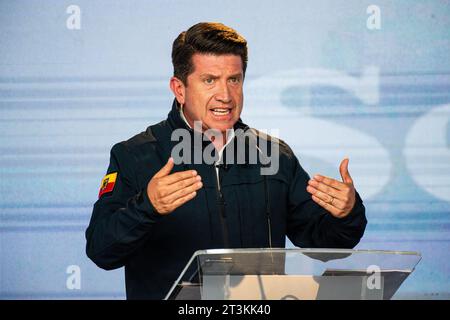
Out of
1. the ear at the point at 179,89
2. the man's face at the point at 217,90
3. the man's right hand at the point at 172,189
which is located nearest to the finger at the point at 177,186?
the man's right hand at the point at 172,189

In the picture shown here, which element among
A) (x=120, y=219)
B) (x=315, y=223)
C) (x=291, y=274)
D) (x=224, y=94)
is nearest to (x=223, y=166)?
(x=224, y=94)

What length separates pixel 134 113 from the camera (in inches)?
134

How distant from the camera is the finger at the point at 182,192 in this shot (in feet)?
6.62

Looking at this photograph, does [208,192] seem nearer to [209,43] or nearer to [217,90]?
[217,90]

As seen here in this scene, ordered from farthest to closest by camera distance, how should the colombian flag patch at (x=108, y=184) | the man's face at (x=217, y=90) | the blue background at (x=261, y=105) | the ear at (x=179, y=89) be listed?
the blue background at (x=261, y=105), the ear at (x=179, y=89), the man's face at (x=217, y=90), the colombian flag patch at (x=108, y=184)

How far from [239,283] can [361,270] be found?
26cm

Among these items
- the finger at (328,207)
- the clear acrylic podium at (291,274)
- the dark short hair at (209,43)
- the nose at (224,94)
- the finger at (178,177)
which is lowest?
the clear acrylic podium at (291,274)

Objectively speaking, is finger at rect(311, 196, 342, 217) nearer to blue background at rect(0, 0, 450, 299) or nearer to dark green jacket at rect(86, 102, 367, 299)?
dark green jacket at rect(86, 102, 367, 299)

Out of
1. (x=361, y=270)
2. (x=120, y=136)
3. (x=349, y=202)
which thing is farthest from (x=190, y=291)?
(x=120, y=136)

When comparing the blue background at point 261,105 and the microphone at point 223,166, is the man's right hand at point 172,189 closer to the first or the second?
the microphone at point 223,166

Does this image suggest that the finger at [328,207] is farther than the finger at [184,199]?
Yes

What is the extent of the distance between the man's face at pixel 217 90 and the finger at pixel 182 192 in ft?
1.73

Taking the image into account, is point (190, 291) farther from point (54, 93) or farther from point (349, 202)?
point (54, 93)

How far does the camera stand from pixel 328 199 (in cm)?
219
